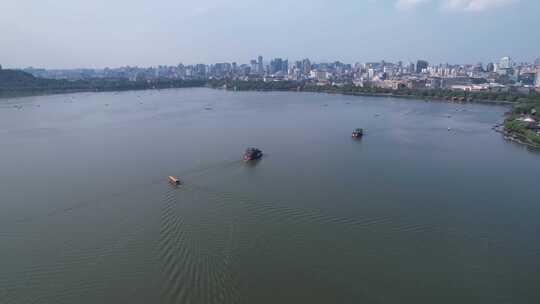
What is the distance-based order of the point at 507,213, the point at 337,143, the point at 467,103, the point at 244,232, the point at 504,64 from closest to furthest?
the point at 244,232, the point at 507,213, the point at 337,143, the point at 467,103, the point at 504,64

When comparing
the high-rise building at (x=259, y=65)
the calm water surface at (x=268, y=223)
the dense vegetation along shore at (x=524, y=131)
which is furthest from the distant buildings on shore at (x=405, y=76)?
the calm water surface at (x=268, y=223)

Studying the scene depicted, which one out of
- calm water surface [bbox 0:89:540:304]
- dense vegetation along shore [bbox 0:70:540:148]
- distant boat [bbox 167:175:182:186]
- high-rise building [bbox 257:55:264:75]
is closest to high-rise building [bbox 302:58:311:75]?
high-rise building [bbox 257:55:264:75]

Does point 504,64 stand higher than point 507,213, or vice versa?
point 504,64

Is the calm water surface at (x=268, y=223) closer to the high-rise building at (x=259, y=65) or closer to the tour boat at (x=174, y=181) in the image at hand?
the tour boat at (x=174, y=181)

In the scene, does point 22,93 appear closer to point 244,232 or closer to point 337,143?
point 337,143

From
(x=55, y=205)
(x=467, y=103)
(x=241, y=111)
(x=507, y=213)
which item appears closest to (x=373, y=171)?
(x=507, y=213)

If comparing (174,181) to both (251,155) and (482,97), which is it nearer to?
(251,155)

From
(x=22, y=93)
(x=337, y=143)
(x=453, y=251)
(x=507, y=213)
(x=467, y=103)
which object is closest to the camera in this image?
(x=453, y=251)

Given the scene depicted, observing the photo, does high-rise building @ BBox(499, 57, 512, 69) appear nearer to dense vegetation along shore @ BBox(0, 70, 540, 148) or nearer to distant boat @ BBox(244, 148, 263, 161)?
dense vegetation along shore @ BBox(0, 70, 540, 148)
